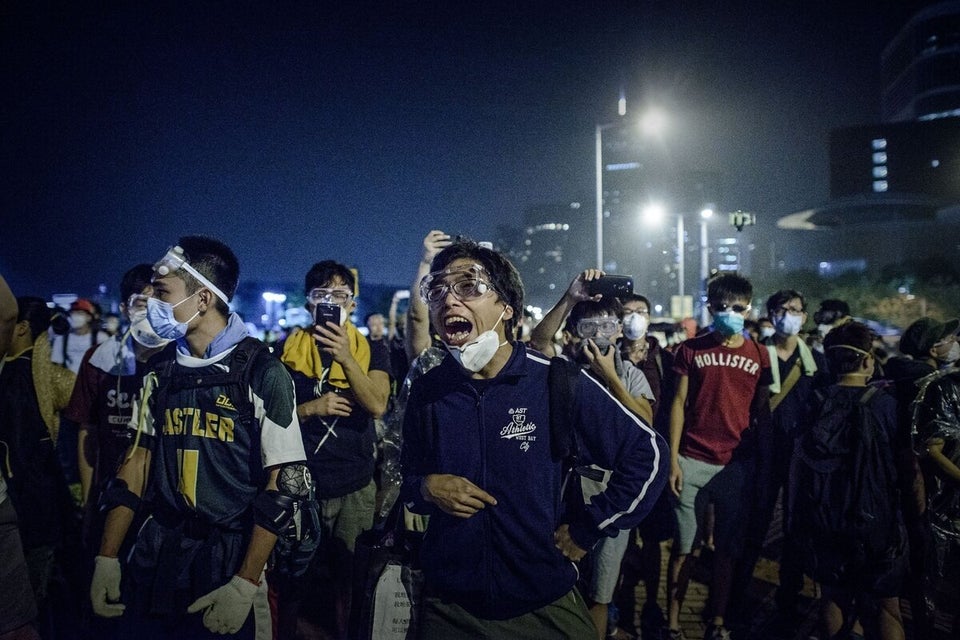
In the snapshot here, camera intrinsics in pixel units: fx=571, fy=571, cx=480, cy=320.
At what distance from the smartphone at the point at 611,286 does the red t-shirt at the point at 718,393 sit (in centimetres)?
178

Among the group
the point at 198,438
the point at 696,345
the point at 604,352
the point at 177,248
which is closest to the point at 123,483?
the point at 198,438

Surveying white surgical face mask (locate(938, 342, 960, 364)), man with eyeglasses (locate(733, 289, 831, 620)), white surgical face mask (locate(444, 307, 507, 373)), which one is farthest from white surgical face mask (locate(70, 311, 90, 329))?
white surgical face mask (locate(938, 342, 960, 364))

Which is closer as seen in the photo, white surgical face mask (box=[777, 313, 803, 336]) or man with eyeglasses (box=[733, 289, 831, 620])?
man with eyeglasses (box=[733, 289, 831, 620])

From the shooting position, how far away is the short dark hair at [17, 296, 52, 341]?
4719mm

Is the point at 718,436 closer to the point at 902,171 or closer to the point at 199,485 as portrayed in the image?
the point at 199,485

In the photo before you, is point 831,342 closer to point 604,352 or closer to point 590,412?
point 604,352

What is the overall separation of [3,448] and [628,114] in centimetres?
1521

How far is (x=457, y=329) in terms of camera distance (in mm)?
2721

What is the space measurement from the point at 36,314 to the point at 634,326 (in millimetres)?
5300

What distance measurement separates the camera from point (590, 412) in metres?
2.60

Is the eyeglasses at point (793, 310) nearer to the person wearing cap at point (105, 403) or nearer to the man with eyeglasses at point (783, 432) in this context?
the man with eyeglasses at point (783, 432)

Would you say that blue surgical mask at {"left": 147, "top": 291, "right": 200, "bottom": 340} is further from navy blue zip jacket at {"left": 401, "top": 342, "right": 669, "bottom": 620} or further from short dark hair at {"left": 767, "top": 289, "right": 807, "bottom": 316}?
short dark hair at {"left": 767, "top": 289, "right": 807, "bottom": 316}

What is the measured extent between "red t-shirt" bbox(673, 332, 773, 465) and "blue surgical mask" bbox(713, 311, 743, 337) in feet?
0.36

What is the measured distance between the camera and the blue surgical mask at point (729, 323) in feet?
15.8
